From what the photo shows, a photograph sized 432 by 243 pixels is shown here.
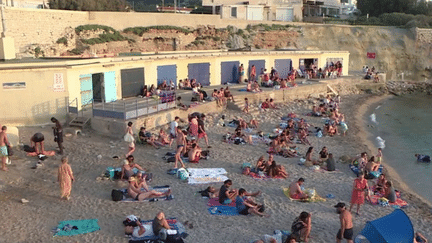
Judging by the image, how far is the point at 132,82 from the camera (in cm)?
2302

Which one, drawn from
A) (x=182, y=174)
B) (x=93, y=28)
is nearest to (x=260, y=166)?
(x=182, y=174)

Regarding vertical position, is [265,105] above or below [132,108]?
below

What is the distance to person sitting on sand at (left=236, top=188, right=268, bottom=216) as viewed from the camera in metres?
10.9

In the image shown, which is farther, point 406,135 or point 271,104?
point 271,104

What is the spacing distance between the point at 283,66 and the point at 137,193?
23.1 meters

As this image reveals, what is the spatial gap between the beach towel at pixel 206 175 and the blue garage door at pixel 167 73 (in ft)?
39.7

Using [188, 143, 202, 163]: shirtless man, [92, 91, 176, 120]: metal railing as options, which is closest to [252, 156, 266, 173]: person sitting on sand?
[188, 143, 202, 163]: shirtless man

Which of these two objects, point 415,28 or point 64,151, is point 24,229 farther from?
point 415,28

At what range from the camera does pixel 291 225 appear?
10406 millimetres

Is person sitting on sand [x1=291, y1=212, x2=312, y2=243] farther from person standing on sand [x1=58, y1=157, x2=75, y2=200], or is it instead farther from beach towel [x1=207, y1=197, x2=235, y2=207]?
person standing on sand [x1=58, y1=157, x2=75, y2=200]

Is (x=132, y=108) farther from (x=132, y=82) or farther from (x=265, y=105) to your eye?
(x=265, y=105)

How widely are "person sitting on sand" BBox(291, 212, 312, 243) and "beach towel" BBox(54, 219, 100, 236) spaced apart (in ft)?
14.9

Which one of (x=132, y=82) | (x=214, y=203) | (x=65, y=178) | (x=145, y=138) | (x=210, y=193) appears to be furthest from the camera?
(x=132, y=82)

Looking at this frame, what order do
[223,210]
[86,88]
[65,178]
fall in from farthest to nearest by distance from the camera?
[86,88]
[65,178]
[223,210]
